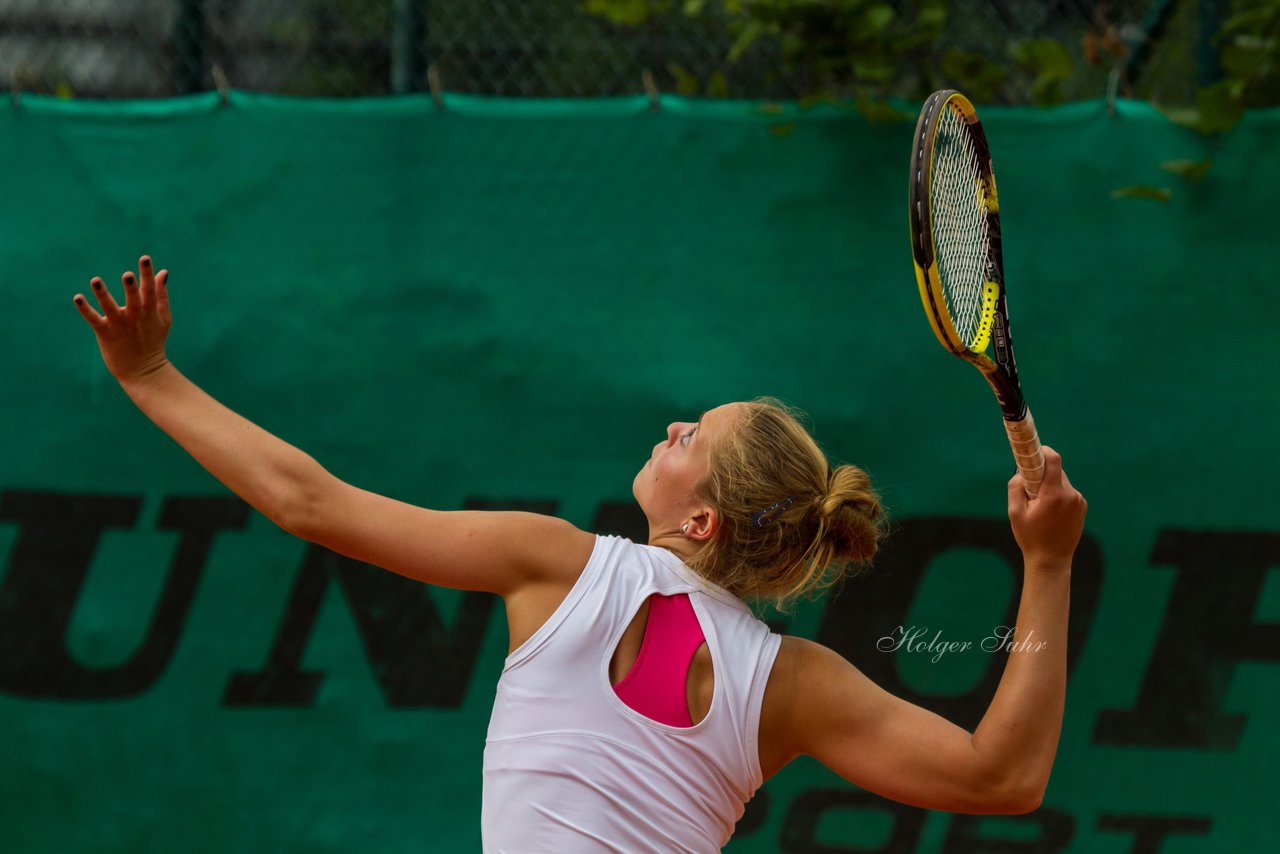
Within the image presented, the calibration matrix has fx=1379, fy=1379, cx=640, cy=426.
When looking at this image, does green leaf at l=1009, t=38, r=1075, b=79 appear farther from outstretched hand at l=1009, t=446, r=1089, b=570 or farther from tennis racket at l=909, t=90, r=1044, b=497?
outstretched hand at l=1009, t=446, r=1089, b=570

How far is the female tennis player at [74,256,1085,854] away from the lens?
176 cm

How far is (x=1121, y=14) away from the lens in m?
3.77

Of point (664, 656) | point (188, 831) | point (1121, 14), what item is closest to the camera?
point (664, 656)

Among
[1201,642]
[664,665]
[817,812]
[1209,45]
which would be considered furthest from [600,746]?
[1209,45]

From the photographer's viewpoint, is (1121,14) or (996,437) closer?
(996,437)

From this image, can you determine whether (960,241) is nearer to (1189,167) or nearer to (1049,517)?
(1049,517)

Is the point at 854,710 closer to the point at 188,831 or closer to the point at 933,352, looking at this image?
the point at 933,352

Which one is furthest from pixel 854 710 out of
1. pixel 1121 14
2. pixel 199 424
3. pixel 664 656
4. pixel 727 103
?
pixel 1121 14

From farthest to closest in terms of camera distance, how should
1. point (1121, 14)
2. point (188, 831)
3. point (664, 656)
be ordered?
point (1121, 14), point (188, 831), point (664, 656)

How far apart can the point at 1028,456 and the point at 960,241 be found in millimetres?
479

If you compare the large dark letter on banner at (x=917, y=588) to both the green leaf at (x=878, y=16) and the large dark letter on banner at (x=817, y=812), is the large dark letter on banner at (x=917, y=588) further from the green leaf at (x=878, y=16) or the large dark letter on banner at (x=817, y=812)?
the green leaf at (x=878, y=16)

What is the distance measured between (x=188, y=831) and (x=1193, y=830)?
8.10 ft

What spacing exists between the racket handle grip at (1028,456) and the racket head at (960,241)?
2cm

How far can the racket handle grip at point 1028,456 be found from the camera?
1801 millimetres
